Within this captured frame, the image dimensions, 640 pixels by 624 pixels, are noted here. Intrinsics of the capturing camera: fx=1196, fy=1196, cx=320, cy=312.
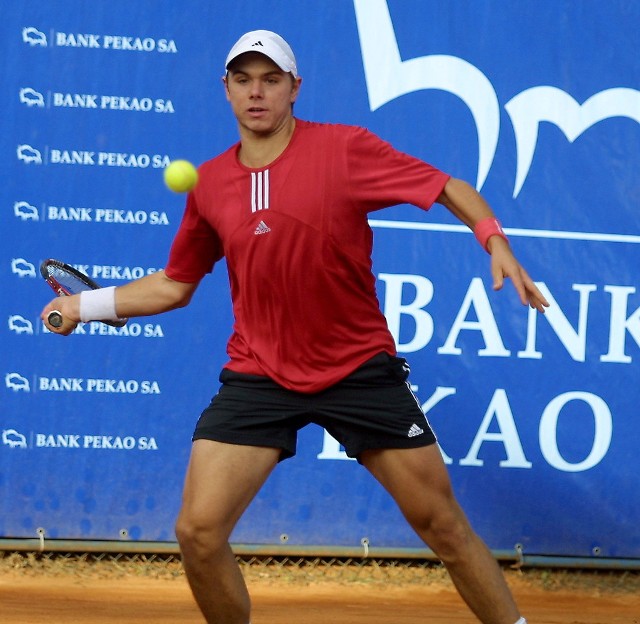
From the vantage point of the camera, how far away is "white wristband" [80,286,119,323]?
3.69 meters

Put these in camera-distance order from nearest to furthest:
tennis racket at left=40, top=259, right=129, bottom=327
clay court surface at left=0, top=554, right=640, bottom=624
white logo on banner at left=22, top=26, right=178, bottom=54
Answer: tennis racket at left=40, top=259, right=129, bottom=327 → clay court surface at left=0, top=554, right=640, bottom=624 → white logo on banner at left=22, top=26, right=178, bottom=54

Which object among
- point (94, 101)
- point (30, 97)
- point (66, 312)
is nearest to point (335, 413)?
point (66, 312)

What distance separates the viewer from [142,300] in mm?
3723

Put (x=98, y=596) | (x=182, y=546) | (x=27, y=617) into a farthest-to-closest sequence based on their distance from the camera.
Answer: (x=98, y=596)
(x=27, y=617)
(x=182, y=546)

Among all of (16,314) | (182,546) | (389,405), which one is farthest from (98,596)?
(389,405)

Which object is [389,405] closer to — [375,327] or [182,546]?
[375,327]

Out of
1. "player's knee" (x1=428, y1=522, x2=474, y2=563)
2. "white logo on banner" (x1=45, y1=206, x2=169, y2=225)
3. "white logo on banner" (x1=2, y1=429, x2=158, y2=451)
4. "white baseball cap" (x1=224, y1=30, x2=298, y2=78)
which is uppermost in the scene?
"white baseball cap" (x1=224, y1=30, x2=298, y2=78)

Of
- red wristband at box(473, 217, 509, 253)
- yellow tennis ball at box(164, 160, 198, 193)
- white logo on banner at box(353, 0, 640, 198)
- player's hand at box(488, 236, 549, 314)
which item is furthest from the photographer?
white logo on banner at box(353, 0, 640, 198)

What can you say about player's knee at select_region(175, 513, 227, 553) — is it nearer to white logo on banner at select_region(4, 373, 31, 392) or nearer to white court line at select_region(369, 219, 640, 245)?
white logo on banner at select_region(4, 373, 31, 392)

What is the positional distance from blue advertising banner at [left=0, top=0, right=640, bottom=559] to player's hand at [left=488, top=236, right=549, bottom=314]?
1.96 m

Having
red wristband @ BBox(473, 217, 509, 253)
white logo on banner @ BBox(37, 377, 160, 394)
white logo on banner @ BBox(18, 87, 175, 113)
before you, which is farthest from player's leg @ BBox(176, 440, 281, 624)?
white logo on banner @ BBox(18, 87, 175, 113)

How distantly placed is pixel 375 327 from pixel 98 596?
2.01 meters

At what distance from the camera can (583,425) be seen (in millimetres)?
5105

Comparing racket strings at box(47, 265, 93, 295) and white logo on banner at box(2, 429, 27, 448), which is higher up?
racket strings at box(47, 265, 93, 295)
